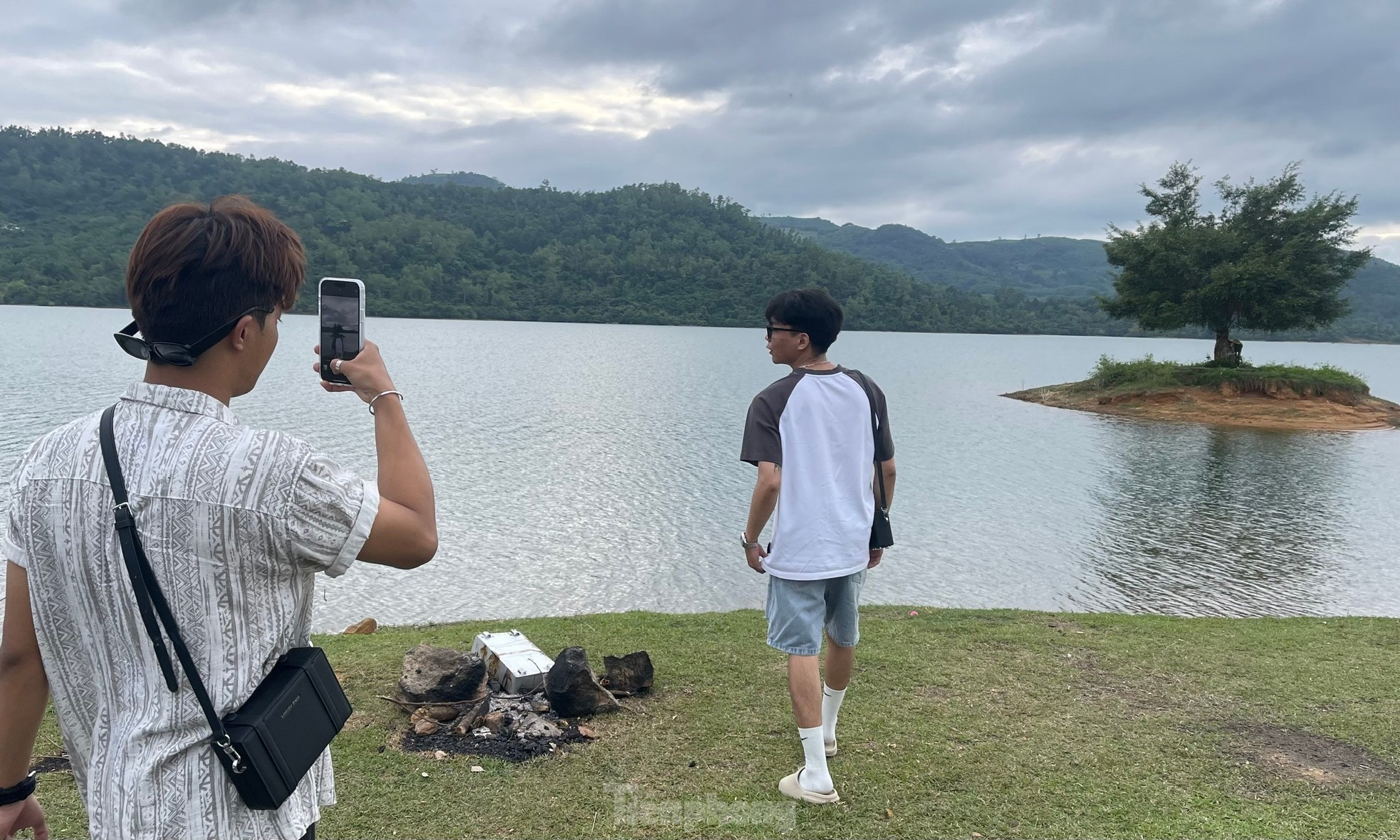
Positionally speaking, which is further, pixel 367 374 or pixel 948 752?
pixel 948 752

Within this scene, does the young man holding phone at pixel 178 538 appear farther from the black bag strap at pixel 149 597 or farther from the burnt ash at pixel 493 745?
the burnt ash at pixel 493 745

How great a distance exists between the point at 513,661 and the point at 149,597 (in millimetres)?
3885

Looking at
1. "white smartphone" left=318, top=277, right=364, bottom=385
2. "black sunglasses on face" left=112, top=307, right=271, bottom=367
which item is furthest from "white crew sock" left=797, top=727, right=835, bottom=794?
"black sunglasses on face" left=112, top=307, right=271, bottom=367

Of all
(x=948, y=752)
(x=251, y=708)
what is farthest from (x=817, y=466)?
(x=251, y=708)

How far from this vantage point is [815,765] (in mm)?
4090

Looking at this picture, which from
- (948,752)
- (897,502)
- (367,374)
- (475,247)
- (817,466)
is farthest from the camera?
(475,247)

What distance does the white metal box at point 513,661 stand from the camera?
205 inches

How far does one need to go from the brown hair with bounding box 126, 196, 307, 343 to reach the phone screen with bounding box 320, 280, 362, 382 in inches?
18.9

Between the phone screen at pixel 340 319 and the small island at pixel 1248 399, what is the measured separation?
37702 millimetres

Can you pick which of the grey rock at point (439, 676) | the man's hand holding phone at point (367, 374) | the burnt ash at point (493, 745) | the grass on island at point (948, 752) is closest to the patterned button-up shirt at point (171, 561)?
the man's hand holding phone at point (367, 374)

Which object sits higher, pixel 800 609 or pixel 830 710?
pixel 800 609

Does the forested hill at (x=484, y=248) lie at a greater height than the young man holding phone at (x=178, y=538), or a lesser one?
greater

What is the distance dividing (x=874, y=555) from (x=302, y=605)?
3.12 meters

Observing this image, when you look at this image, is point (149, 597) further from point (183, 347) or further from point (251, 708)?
point (183, 347)
